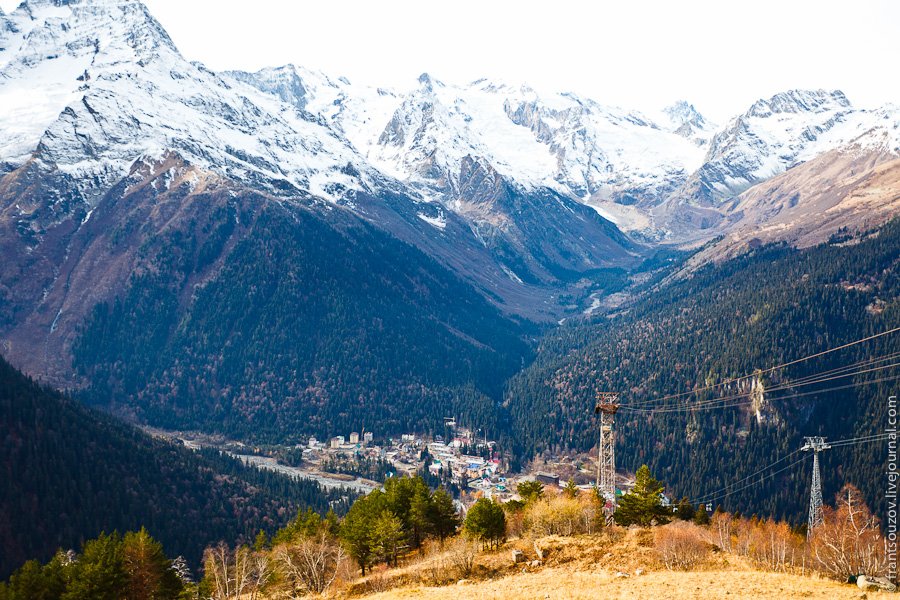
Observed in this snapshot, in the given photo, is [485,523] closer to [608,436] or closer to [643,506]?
[643,506]

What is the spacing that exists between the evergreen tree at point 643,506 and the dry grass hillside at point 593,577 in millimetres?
5639

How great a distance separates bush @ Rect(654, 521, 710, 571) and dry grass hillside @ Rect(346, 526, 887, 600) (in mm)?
567

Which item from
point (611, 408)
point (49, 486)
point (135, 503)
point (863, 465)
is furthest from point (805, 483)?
point (49, 486)

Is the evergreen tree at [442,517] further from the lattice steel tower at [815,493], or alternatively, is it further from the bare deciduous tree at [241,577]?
the lattice steel tower at [815,493]

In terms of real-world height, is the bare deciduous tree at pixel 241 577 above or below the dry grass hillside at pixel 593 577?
below

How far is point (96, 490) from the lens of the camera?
490 ft

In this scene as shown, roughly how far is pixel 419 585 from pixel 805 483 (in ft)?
529

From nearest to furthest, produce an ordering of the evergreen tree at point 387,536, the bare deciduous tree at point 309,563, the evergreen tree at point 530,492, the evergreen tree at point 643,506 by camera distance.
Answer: the bare deciduous tree at point 309,563, the evergreen tree at point 387,536, the evergreen tree at point 643,506, the evergreen tree at point 530,492

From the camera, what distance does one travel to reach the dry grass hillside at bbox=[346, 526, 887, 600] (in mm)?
53750

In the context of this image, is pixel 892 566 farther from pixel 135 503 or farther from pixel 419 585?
pixel 135 503

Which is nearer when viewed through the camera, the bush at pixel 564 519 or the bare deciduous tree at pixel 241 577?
the bare deciduous tree at pixel 241 577

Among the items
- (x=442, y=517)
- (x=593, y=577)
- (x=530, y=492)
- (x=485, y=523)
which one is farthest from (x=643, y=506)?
(x=593, y=577)

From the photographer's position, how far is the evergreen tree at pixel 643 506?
8981cm

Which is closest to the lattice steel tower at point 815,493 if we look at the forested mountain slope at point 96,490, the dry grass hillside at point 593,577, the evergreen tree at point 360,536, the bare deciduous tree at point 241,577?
the dry grass hillside at point 593,577
